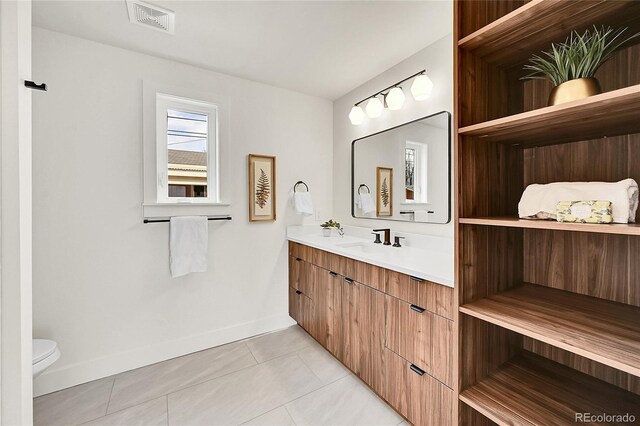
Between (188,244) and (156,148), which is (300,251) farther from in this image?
(156,148)

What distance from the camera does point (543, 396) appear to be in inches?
40.1

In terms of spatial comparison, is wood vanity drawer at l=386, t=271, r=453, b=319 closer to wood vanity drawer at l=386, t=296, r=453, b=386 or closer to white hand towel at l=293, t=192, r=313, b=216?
wood vanity drawer at l=386, t=296, r=453, b=386

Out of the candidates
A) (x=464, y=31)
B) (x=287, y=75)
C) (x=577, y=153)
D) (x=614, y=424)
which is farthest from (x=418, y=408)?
(x=287, y=75)

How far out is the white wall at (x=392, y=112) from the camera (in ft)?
6.16

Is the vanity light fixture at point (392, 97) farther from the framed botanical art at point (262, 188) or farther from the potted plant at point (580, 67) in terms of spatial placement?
the potted plant at point (580, 67)

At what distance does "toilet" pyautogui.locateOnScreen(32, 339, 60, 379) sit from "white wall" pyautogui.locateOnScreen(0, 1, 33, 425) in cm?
66

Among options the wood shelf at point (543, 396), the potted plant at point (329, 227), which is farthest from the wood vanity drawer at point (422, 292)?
the potted plant at point (329, 227)

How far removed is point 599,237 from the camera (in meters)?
1.06

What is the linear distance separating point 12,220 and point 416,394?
6.09 ft

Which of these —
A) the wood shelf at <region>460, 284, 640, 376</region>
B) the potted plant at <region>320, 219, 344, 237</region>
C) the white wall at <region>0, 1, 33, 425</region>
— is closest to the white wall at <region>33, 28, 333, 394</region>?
the potted plant at <region>320, 219, 344, 237</region>

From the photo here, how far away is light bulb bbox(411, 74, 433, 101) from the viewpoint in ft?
6.25

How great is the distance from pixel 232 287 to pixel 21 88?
1.89m

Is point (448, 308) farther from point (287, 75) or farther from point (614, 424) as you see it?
point (287, 75)

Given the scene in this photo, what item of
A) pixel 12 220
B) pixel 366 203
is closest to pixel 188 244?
pixel 12 220
